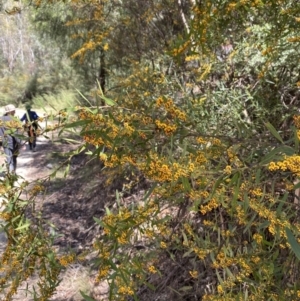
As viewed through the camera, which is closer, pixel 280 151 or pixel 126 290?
pixel 280 151

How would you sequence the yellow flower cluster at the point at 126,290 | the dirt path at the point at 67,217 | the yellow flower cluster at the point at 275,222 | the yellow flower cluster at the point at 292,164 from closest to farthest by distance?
the yellow flower cluster at the point at 292,164, the yellow flower cluster at the point at 275,222, the yellow flower cluster at the point at 126,290, the dirt path at the point at 67,217

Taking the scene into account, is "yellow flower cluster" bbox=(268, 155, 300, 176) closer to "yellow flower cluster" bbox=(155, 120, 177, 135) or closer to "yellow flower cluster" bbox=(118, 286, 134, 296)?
"yellow flower cluster" bbox=(155, 120, 177, 135)

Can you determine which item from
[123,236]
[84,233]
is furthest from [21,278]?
[84,233]

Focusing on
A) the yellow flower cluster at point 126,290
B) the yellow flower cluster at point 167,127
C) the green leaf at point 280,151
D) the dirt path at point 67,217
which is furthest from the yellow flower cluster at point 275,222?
the dirt path at point 67,217

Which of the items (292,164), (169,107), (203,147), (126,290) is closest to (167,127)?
(169,107)

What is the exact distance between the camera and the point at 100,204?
5996mm

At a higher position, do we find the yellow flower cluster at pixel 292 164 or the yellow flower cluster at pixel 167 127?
the yellow flower cluster at pixel 167 127

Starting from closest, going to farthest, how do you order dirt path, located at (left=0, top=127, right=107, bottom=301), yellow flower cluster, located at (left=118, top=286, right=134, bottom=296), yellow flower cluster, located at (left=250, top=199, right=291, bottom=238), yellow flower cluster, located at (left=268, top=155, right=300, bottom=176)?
1. yellow flower cluster, located at (left=268, top=155, right=300, bottom=176)
2. yellow flower cluster, located at (left=250, top=199, right=291, bottom=238)
3. yellow flower cluster, located at (left=118, top=286, right=134, bottom=296)
4. dirt path, located at (left=0, top=127, right=107, bottom=301)

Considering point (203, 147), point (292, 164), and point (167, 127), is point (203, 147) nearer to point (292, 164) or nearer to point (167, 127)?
point (167, 127)

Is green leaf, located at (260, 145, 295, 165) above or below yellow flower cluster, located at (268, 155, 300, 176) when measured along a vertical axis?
below

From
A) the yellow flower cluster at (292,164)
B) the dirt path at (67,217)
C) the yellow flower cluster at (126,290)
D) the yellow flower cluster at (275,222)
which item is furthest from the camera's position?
the dirt path at (67,217)

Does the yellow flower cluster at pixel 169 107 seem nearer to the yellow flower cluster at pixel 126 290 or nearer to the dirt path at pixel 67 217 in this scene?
the yellow flower cluster at pixel 126 290

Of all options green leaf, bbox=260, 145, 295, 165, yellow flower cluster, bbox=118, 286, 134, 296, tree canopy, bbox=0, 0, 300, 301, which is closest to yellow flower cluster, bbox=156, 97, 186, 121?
tree canopy, bbox=0, 0, 300, 301

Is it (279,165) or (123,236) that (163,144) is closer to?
(123,236)
